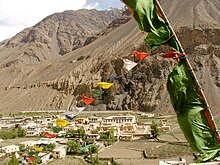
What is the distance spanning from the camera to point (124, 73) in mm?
62812

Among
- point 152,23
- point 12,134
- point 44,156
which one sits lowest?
point 44,156

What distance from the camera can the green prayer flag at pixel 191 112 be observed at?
2344 millimetres

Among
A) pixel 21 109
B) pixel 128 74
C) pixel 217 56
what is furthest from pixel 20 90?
pixel 217 56

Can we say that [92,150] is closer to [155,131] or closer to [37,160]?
[37,160]

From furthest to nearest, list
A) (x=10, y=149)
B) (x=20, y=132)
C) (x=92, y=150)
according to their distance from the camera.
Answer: (x=20, y=132) < (x=10, y=149) < (x=92, y=150)

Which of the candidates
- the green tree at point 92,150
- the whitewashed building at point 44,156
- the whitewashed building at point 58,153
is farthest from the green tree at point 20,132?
the green tree at point 92,150

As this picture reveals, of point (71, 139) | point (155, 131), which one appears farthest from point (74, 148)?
point (155, 131)

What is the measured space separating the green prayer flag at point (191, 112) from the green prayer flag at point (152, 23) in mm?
189

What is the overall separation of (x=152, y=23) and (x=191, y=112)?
2.19 ft

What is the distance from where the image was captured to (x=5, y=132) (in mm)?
38406

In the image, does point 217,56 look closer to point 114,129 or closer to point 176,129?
point 176,129

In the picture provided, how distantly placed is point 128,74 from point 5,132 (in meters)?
29.6

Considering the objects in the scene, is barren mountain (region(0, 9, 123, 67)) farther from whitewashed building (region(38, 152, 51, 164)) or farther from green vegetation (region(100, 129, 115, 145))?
whitewashed building (region(38, 152, 51, 164))

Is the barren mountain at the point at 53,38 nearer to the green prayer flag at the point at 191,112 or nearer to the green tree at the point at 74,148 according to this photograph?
the green tree at the point at 74,148
